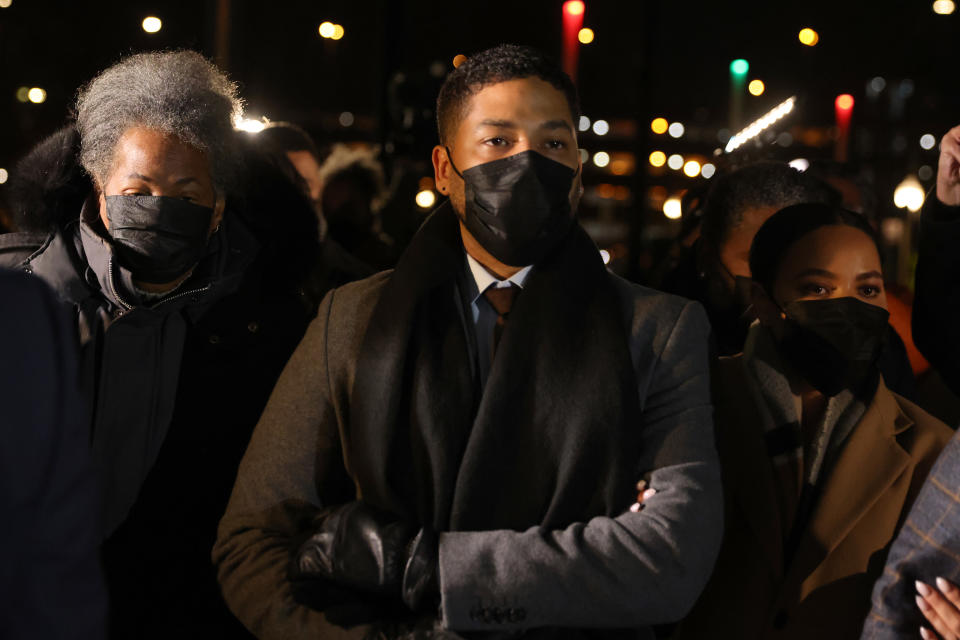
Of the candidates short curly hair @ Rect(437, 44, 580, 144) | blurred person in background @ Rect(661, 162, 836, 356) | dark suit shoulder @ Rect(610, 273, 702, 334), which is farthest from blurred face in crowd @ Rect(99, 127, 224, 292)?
blurred person in background @ Rect(661, 162, 836, 356)

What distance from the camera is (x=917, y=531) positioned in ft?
7.75

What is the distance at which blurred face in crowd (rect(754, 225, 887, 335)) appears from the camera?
9.77ft

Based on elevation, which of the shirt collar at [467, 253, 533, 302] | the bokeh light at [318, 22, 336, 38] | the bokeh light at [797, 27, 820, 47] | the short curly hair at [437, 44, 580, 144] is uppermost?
the bokeh light at [318, 22, 336, 38]

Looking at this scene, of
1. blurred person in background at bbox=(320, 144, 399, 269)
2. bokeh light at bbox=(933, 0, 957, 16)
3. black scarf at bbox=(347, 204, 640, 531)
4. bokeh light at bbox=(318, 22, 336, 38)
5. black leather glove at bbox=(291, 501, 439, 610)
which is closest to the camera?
black leather glove at bbox=(291, 501, 439, 610)

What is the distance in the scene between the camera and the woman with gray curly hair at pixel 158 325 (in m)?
2.71

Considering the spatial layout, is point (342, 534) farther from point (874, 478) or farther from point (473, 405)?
point (874, 478)

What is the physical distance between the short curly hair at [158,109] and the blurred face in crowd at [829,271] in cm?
171

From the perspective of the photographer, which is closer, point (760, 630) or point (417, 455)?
point (417, 455)

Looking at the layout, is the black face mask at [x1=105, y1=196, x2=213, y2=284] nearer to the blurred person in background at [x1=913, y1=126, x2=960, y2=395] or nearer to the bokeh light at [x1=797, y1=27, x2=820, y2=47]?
the blurred person in background at [x1=913, y1=126, x2=960, y2=395]

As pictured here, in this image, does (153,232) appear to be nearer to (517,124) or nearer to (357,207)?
(517,124)

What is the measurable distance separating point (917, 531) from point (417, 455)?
118 centimetres

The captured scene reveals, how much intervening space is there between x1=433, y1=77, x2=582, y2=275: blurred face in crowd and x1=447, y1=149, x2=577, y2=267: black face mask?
3 cm

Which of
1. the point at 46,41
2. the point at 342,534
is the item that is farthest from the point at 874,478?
the point at 46,41

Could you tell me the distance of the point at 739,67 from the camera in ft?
38.1
